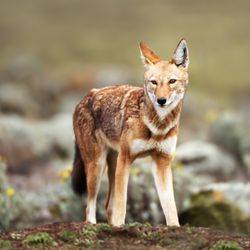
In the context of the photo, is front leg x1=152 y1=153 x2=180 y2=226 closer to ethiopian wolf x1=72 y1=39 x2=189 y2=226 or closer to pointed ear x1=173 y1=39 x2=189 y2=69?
ethiopian wolf x1=72 y1=39 x2=189 y2=226

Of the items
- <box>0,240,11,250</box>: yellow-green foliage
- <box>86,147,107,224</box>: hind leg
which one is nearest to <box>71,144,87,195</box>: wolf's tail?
<box>86,147,107,224</box>: hind leg

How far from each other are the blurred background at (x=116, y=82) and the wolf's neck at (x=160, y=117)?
4247mm

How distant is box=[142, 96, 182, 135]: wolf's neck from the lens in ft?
37.7

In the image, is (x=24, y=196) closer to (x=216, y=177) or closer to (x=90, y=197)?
(x=90, y=197)

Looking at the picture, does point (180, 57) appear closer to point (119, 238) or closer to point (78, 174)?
point (119, 238)

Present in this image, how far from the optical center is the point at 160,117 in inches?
452

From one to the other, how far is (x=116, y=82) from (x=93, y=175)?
3113cm

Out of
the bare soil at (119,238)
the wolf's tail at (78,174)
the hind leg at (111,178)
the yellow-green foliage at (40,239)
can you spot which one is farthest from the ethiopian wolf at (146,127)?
the yellow-green foliage at (40,239)

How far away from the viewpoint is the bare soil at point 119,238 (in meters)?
10.0

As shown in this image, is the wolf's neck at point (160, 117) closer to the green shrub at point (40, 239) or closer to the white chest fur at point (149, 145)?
the white chest fur at point (149, 145)

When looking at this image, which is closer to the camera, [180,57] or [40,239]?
[40,239]

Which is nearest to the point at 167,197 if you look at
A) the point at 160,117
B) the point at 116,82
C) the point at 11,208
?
the point at 160,117

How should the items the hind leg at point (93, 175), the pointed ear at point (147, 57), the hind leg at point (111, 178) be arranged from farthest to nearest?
the hind leg at point (111, 178)
the hind leg at point (93, 175)
the pointed ear at point (147, 57)

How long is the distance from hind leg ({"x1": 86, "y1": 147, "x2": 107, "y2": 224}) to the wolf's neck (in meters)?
1.20
